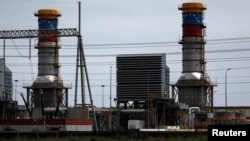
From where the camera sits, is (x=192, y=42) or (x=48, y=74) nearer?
(x=192, y=42)

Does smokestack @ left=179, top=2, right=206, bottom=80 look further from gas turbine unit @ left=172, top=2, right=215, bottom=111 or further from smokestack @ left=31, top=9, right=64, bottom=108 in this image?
smokestack @ left=31, top=9, right=64, bottom=108

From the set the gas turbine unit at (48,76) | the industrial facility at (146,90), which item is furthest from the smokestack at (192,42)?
the gas turbine unit at (48,76)

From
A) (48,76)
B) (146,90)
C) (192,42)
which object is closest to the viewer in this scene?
(146,90)

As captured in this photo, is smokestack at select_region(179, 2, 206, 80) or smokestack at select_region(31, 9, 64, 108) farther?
smokestack at select_region(31, 9, 64, 108)

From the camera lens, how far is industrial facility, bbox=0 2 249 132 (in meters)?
127

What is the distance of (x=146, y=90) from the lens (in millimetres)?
139500

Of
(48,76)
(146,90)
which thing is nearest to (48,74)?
(48,76)

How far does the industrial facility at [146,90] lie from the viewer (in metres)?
127

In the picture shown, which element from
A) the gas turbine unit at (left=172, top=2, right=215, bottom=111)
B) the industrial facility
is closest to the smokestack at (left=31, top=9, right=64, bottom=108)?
the industrial facility

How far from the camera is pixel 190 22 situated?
14675 centimetres

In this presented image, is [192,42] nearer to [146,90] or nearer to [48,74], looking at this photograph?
[146,90]

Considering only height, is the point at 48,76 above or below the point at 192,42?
below

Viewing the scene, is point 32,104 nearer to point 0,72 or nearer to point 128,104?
point 0,72

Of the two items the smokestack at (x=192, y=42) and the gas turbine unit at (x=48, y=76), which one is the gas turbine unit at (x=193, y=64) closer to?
the smokestack at (x=192, y=42)
